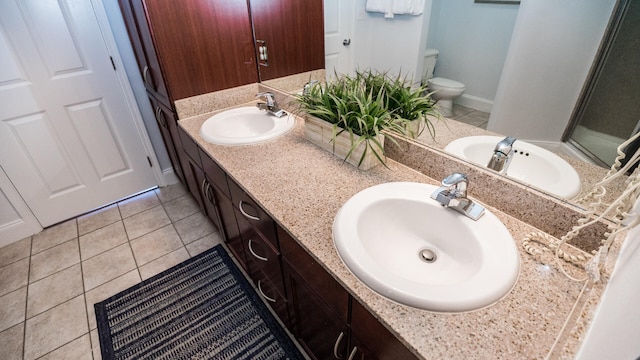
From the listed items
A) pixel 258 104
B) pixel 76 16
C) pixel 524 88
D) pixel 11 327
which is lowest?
pixel 11 327

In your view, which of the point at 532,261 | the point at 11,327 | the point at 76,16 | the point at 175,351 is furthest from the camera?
the point at 76,16

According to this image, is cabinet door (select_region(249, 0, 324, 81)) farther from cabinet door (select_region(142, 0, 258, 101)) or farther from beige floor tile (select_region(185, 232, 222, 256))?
beige floor tile (select_region(185, 232, 222, 256))

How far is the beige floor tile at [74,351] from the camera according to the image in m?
1.29

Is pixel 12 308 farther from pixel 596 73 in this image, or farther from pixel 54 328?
pixel 596 73

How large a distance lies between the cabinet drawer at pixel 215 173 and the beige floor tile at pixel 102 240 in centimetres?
102

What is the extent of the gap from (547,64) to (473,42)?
199 mm

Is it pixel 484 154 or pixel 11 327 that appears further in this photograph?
pixel 11 327

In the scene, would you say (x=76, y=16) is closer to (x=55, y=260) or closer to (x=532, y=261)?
(x=55, y=260)

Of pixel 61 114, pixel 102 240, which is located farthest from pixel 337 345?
pixel 61 114

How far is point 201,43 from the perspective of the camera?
1470 millimetres

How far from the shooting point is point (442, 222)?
0.81 m

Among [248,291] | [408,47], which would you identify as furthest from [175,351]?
[408,47]

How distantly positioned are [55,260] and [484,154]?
2.41 metres

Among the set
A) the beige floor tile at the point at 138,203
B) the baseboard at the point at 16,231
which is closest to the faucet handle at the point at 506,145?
the beige floor tile at the point at 138,203
